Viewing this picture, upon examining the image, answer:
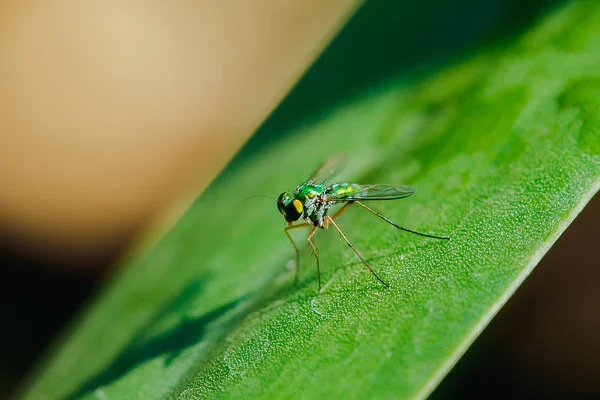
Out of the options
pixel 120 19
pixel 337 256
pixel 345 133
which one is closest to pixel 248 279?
pixel 337 256

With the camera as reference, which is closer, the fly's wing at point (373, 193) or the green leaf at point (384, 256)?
the green leaf at point (384, 256)

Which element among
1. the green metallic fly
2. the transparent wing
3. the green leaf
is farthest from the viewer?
the transparent wing

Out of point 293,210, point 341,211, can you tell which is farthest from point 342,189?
point 293,210

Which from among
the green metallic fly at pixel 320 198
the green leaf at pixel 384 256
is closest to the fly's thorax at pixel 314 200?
the green metallic fly at pixel 320 198

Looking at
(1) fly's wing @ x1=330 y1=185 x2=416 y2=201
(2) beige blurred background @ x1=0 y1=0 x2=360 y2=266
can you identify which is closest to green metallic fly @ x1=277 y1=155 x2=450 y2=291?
(1) fly's wing @ x1=330 y1=185 x2=416 y2=201

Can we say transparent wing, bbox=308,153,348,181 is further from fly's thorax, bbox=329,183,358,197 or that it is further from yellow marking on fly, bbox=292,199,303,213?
yellow marking on fly, bbox=292,199,303,213

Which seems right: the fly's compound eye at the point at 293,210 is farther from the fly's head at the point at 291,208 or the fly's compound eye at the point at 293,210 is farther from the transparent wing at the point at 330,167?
the transparent wing at the point at 330,167
